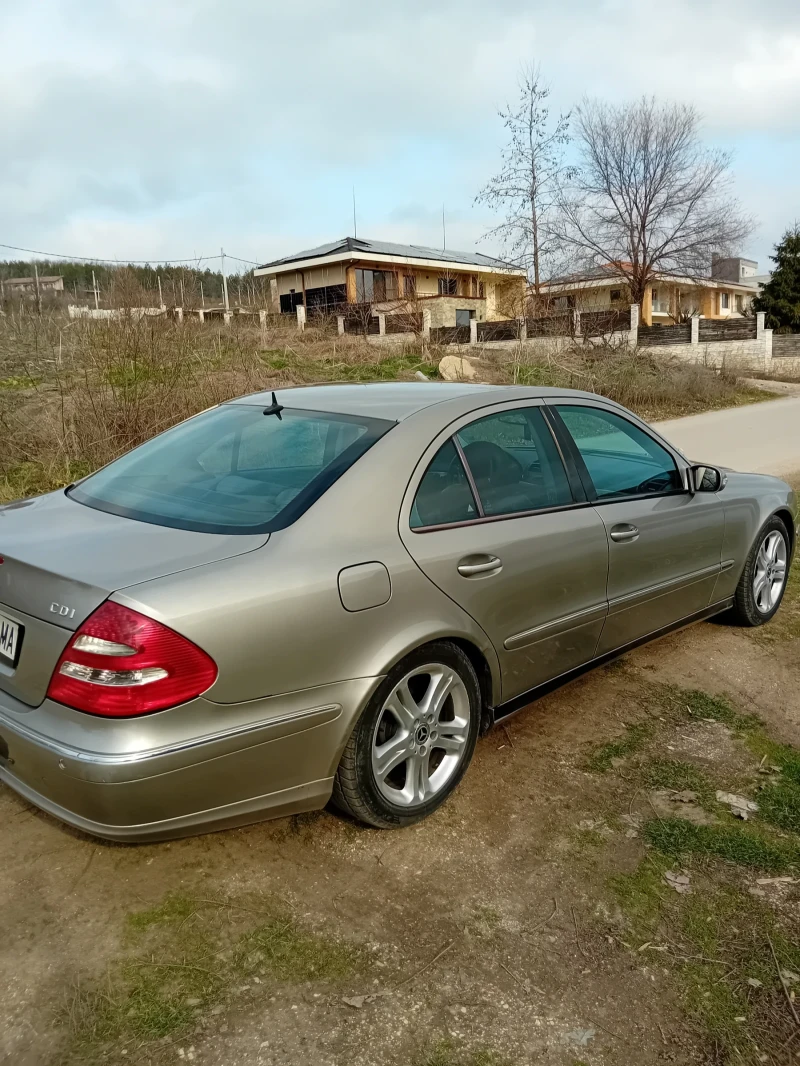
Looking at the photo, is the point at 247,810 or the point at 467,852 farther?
the point at 467,852

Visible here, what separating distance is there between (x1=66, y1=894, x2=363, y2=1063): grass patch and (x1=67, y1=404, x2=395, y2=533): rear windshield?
3.79 ft

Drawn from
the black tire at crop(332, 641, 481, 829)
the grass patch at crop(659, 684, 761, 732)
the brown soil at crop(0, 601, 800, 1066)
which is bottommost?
the brown soil at crop(0, 601, 800, 1066)

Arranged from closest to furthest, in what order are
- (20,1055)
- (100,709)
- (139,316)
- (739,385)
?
(20,1055) < (100,709) < (139,316) < (739,385)

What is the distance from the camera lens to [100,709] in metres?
2.22

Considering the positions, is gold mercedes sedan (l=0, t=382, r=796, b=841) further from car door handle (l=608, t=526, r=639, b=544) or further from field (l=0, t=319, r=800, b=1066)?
field (l=0, t=319, r=800, b=1066)

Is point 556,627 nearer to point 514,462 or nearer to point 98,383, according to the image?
point 514,462

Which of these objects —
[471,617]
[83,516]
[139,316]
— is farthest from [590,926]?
[139,316]

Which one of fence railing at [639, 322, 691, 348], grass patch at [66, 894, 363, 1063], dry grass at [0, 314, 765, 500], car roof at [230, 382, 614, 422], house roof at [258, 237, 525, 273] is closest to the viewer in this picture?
grass patch at [66, 894, 363, 1063]

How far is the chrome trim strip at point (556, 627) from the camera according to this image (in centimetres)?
314

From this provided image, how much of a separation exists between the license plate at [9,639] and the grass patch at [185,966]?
85cm

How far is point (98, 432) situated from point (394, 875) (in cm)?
730

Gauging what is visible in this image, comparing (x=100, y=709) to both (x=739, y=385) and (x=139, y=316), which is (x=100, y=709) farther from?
(x=739, y=385)

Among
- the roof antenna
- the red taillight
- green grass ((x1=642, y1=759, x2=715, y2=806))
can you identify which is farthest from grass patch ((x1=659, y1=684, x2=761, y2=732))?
the red taillight

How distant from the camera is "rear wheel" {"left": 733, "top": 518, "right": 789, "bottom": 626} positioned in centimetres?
463
